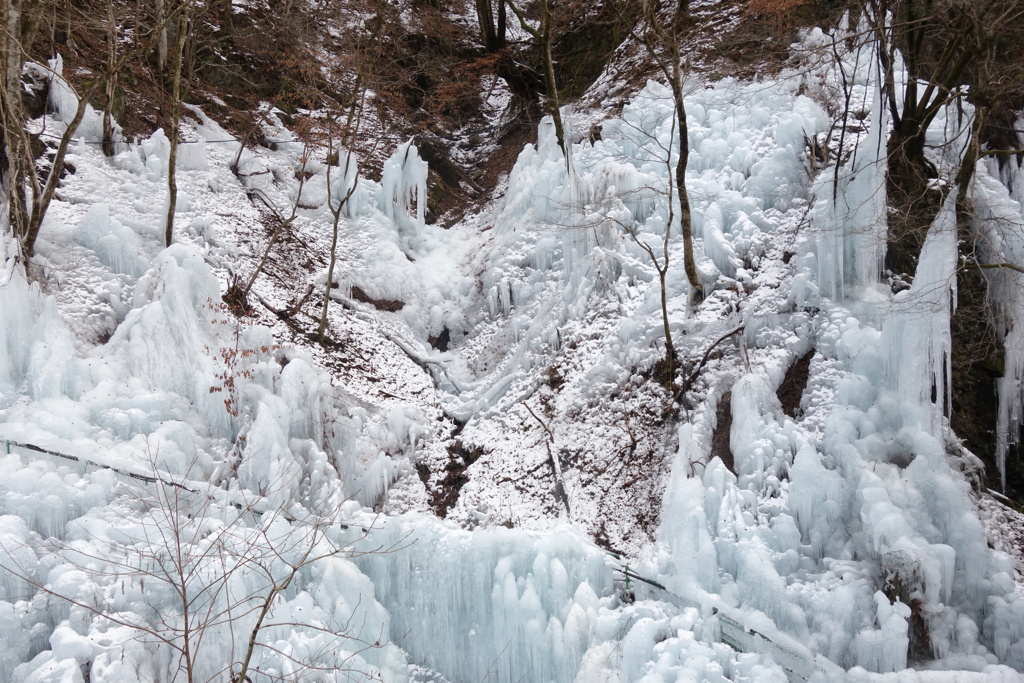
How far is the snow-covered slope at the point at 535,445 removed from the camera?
5598mm

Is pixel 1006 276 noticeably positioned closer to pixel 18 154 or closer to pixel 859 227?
pixel 859 227

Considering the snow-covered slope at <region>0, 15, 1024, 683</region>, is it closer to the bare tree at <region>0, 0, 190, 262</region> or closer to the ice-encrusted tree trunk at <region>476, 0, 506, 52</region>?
the bare tree at <region>0, 0, 190, 262</region>

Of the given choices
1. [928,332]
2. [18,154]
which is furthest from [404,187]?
[928,332]

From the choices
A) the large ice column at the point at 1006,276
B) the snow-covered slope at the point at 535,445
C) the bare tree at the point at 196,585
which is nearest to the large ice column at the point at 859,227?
the snow-covered slope at the point at 535,445

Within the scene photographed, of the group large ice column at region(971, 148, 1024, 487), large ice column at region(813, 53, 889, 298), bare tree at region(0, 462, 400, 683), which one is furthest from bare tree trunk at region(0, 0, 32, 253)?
large ice column at region(971, 148, 1024, 487)

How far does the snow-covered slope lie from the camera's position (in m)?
5.60

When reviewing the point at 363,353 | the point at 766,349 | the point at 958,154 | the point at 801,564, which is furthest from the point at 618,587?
the point at 958,154

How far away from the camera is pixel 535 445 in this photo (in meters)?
8.60

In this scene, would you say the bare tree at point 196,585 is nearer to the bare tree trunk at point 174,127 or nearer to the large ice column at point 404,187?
the bare tree trunk at point 174,127

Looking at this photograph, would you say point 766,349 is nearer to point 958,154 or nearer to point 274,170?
point 958,154

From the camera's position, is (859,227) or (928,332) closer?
(928,332)

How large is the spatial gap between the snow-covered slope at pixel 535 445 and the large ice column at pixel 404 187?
2.12m

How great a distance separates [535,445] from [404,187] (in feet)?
21.4

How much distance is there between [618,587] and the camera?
641 cm
